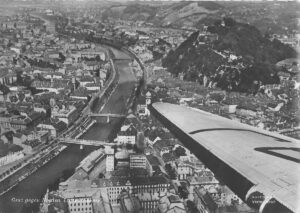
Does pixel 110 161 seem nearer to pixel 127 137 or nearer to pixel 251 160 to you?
pixel 127 137

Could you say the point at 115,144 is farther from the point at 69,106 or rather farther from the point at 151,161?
the point at 69,106

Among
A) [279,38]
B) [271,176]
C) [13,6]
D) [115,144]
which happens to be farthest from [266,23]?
[271,176]

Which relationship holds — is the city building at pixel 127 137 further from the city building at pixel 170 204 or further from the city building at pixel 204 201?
the city building at pixel 170 204

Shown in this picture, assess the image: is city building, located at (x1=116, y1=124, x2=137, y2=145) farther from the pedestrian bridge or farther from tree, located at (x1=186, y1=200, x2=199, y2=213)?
tree, located at (x1=186, y1=200, x2=199, y2=213)

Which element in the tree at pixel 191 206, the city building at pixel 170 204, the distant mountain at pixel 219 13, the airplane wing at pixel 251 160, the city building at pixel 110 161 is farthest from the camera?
the distant mountain at pixel 219 13

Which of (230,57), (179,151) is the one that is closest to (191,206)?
(179,151)

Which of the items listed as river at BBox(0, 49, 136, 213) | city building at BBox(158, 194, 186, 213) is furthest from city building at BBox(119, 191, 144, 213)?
river at BBox(0, 49, 136, 213)

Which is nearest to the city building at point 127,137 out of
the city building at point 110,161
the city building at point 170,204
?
the city building at point 110,161
